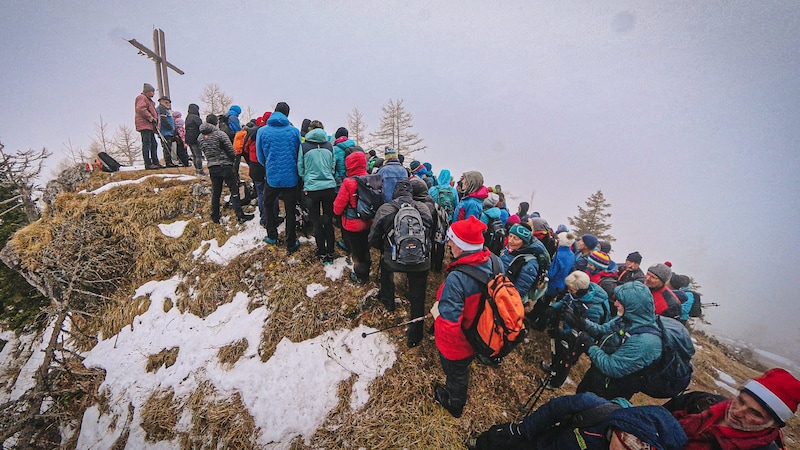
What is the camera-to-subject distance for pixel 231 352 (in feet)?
15.9

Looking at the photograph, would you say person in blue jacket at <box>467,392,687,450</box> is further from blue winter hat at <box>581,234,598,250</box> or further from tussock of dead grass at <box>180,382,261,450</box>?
blue winter hat at <box>581,234,598,250</box>

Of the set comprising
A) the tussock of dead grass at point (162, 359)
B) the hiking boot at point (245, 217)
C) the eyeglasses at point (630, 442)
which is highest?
the hiking boot at point (245, 217)

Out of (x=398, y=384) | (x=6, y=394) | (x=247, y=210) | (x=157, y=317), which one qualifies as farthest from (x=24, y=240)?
(x=398, y=384)

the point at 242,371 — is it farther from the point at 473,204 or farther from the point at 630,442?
the point at 473,204

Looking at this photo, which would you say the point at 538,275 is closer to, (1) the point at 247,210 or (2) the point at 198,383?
(2) the point at 198,383

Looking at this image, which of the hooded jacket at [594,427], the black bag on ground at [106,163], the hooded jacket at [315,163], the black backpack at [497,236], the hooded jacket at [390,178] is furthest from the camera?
the black bag on ground at [106,163]

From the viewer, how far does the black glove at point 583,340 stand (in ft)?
14.0

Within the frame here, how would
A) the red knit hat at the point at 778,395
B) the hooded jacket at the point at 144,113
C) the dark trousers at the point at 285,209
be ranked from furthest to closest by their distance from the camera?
the hooded jacket at the point at 144,113 < the dark trousers at the point at 285,209 < the red knit hat at the point at 778,395

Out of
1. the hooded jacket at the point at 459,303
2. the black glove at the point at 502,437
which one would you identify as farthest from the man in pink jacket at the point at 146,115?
the black glove at the point at 502,437

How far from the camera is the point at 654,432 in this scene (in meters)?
2.09

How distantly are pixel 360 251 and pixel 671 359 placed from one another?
15.9ft

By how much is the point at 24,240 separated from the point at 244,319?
6633mm

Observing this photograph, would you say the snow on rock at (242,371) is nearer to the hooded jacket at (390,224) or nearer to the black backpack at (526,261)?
the hooded jacket at (390,224)

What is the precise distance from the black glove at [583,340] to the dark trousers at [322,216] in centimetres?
502
